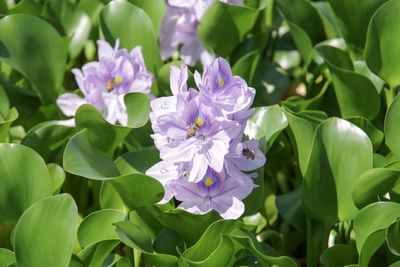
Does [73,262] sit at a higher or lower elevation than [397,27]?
lower

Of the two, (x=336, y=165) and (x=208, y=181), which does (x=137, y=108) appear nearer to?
(x=208, y=181)

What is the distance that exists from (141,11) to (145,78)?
270 mm

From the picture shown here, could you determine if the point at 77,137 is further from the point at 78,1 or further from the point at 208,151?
the point at 78,1

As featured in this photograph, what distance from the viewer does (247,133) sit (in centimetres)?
200

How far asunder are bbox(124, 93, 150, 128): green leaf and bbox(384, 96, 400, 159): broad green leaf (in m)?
0.53

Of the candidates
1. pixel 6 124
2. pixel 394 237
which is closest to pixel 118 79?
pixel 6 124

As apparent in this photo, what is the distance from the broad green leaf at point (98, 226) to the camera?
6.00 ft

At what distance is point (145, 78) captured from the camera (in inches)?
86.1

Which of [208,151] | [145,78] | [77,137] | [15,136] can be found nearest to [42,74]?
[15,136]

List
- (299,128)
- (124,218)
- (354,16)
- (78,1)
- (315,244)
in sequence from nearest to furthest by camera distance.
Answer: (124,218), (299,128), (315,244), (354,16), (78,1)

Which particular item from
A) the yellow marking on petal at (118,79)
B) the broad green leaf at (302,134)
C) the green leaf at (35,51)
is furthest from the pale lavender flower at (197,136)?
the green leaf at (35,51)

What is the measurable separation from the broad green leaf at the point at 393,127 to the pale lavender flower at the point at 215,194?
38 cm

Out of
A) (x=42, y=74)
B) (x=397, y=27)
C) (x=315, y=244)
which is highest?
(x=397, y=27)

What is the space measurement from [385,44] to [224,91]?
0.63 meters
